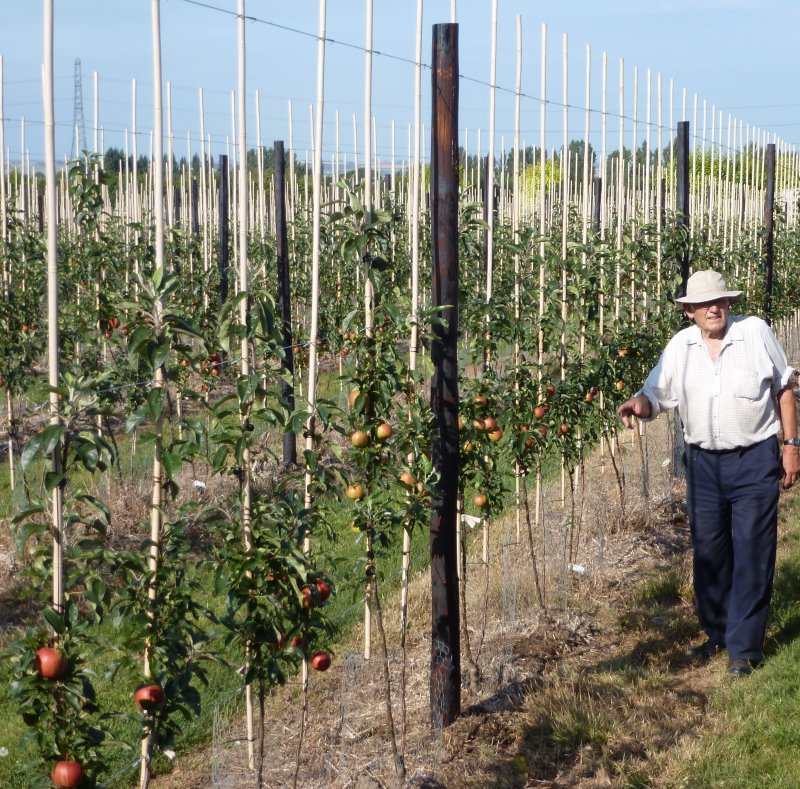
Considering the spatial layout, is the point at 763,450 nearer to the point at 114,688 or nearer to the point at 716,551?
the point at 716,551

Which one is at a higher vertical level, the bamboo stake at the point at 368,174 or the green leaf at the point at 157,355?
the bamboo stake at the point at 368,174

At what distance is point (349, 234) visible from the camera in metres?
3.62

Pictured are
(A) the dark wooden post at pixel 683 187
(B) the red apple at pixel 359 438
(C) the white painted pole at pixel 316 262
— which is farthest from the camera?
(A) the dark wooden post at pixel 683 187

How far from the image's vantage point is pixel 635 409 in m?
4.46

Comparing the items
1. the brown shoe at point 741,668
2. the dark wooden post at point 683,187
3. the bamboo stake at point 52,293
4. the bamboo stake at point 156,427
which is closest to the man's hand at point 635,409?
the brown shoe at point 741,668

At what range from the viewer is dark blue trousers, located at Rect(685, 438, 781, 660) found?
4.38 meters

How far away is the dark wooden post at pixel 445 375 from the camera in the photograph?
153 inches

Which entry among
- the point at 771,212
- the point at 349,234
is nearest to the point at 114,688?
the point at 349,234

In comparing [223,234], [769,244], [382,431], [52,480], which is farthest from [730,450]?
[769,244]

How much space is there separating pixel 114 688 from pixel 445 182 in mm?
2799

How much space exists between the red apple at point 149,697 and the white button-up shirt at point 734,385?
267 centimetres

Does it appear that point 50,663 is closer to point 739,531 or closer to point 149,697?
point 149,697

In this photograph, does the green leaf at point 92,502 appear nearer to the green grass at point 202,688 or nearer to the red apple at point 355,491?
the green grass at point 202,688

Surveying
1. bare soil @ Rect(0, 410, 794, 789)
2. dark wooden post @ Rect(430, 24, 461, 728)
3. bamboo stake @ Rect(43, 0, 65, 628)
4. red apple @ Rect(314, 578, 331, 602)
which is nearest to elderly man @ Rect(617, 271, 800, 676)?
bare soil @ Rect(0, 410, 794, 789)
